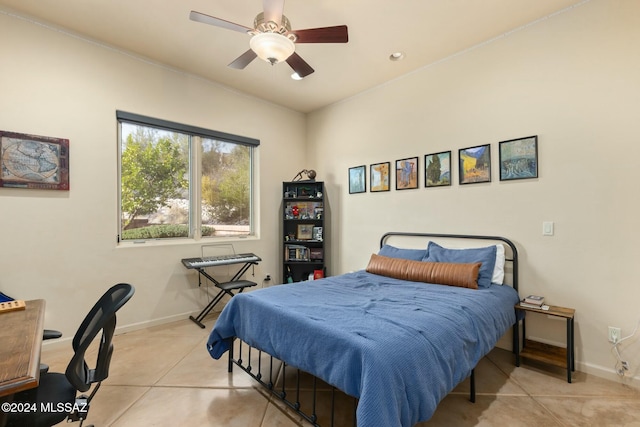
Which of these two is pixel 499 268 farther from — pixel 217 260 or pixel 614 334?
pixel 217 260

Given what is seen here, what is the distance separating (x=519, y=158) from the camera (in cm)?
276

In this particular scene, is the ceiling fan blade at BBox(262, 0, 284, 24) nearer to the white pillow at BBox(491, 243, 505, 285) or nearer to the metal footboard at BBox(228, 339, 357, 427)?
the metal footboard at BBox(228, 339, 357, 427)

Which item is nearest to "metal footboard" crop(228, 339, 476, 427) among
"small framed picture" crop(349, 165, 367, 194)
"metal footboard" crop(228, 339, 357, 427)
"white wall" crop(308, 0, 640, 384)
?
"metal footboard" crop(228, 339, 357, 427)

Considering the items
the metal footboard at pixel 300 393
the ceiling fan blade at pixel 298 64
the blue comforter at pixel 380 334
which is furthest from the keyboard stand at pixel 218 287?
the ceiling fan blade at pixel 298 64

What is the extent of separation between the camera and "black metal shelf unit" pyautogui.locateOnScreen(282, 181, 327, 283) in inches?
173

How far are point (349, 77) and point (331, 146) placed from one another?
3.74 feet

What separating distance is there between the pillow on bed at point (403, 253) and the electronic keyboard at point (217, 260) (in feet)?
5.56

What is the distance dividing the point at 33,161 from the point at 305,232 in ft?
10.3

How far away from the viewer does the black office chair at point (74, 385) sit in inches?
46.5

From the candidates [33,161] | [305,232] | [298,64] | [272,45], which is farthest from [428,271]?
[33,161]

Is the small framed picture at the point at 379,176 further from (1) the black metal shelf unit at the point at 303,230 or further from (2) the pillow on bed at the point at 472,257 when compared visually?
(2) the pillow on bed at the point at 472,257

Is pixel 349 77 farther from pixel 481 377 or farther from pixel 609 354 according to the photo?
pixel 609 354

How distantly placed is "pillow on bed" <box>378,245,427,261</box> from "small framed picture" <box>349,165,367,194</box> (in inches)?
38.6

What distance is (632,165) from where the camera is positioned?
222 centimetres
